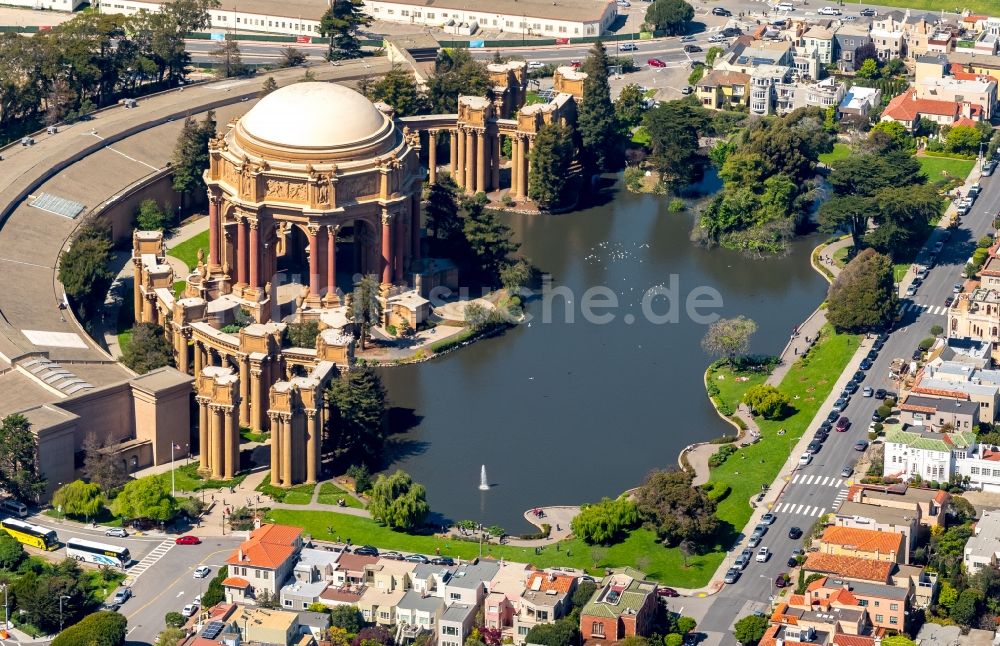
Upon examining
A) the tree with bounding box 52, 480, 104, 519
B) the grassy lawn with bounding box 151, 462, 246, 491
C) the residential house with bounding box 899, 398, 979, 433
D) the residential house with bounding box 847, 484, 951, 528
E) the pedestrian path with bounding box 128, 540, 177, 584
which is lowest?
the pedestrian path with bounding box 128, 540, 177, 584

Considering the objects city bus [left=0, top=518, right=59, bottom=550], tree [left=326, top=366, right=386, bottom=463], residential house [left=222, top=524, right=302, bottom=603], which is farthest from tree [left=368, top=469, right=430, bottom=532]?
city bus [left=0, top=518, right=59, bottom=550]

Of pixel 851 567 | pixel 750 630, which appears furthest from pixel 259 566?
pixel 851 567

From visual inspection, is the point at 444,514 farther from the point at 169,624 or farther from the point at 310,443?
the point at 169,624

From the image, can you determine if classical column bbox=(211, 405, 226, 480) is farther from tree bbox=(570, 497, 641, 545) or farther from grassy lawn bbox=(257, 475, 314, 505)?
→ tree bbox=(570, 497, 641, 545)

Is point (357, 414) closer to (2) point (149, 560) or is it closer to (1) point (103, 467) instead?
(1) point (103, 467)

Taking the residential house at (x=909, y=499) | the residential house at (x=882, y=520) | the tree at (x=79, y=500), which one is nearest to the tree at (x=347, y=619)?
the tree at (x=79, y=500)
